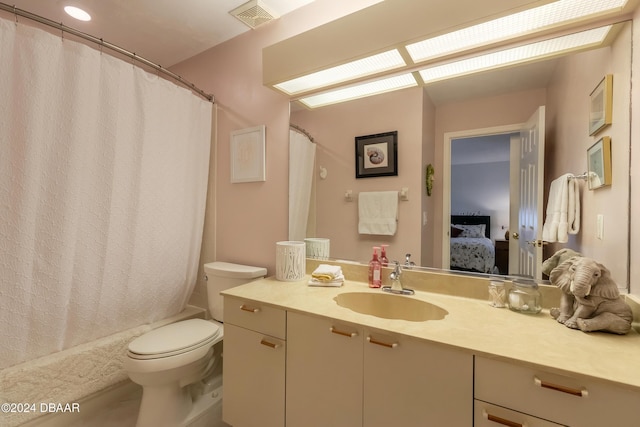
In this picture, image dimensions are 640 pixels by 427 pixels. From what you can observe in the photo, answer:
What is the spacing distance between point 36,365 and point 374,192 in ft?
6.26

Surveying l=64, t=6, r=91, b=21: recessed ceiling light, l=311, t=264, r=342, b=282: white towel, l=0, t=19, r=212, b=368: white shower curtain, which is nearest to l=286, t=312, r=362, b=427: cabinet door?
l=311, t=264, r=342, b=282: white towel

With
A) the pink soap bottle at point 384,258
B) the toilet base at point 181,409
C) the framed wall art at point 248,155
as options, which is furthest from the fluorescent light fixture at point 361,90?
the toilet base at point 181,409

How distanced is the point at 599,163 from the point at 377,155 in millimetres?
897

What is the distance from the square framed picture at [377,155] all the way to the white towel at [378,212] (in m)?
0.12

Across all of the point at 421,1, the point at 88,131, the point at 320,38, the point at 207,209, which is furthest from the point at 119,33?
the point at 421,1

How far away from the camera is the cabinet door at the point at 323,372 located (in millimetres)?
989

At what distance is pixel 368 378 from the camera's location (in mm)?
959

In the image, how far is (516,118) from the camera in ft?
3.99

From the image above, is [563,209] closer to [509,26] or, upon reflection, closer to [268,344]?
[509,26]

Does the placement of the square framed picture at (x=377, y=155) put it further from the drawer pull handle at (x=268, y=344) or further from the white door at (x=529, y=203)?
the drawer pull handle at (x=268, y=344)

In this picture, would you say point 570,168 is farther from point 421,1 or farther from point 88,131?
point 88,131

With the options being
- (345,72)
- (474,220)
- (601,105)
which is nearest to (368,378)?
(474,220)

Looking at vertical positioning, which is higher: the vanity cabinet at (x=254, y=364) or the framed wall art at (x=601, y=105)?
the framed wall art at (x=601, y=105)

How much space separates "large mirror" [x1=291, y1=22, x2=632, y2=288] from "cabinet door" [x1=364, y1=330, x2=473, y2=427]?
592mm
